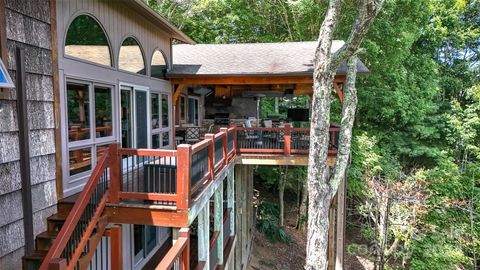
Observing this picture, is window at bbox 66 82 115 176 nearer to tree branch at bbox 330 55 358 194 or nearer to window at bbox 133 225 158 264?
window at bbox 133 225 158 264

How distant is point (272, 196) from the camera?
57.1 ft

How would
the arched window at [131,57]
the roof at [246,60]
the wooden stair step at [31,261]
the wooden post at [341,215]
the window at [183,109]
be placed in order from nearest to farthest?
the wooden stair step at [31,261] → the arched window at [131,57] → the roof at [246,60] → the wooden post at [341,215] → the window at [183,109]

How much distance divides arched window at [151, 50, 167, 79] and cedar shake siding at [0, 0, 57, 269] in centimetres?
359

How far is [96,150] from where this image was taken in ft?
16.6

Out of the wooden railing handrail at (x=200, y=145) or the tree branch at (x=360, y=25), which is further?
the tree branch at (x=360, y=25)

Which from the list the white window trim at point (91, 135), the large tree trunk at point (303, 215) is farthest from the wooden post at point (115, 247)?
the large tree trunk at point (303, 215)

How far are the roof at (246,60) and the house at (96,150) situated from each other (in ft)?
0.62

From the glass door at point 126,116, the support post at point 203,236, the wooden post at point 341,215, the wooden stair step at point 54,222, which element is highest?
the glass door at point 126,116

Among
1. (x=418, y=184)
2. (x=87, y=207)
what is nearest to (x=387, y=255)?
(x=418, y=184)

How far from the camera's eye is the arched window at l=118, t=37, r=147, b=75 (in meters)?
5.91

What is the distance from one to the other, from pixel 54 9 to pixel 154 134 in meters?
3.73

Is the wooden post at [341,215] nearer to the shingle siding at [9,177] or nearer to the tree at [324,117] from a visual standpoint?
the tree at [324,117]

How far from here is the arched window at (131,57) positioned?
5.91 m

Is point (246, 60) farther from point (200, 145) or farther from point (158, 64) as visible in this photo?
point (200, 145)
